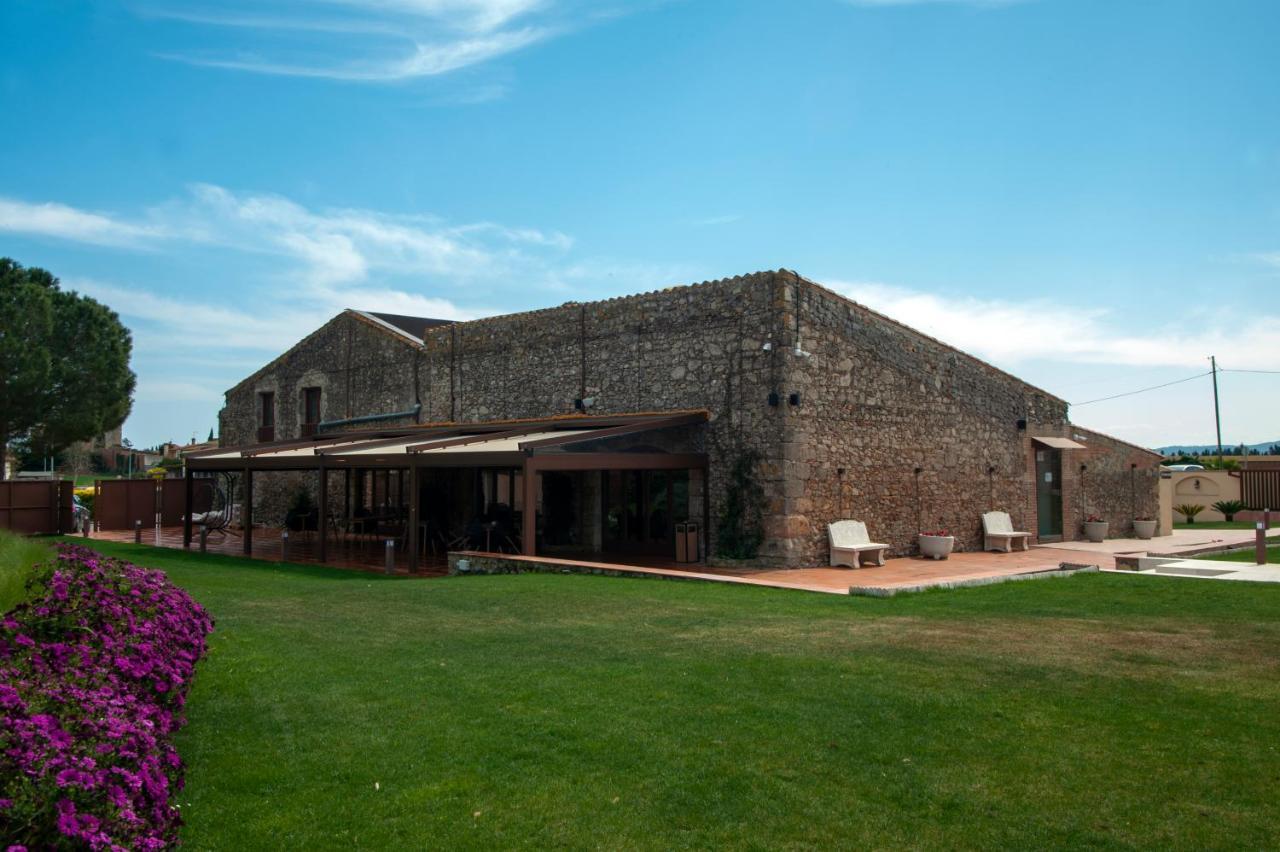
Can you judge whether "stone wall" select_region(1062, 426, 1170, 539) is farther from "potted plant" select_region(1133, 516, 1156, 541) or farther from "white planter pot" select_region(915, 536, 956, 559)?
"white planter pot" select_region(915, 536, 956, 559)

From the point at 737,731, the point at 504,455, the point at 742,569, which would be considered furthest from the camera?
the point at 742,569

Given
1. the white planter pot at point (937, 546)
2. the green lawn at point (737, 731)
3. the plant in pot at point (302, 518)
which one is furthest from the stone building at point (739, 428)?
the green lawn at point (737, 731)

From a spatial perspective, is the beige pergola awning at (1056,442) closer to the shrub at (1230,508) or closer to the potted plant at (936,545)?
the potted plant at (936,545)

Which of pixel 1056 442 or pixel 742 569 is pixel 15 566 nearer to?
pixel 742 569

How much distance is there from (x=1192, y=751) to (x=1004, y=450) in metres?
15.2

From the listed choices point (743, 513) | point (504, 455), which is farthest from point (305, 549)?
point (743, 513)

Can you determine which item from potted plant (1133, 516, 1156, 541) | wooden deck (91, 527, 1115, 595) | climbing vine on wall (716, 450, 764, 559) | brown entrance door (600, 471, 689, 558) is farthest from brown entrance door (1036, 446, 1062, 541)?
brown entrance door (600, 471, 689, 558)

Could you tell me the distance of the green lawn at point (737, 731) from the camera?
3.96 meters

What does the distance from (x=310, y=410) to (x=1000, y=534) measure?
18213 millimetres

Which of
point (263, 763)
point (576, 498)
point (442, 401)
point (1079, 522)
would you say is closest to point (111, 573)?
point (263, 763)

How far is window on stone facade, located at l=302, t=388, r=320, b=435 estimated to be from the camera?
84.7ft

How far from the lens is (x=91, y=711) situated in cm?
339

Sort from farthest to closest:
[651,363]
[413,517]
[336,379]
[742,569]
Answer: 1. [336,379]
2. [651,363]
3. [742,569]
4. [413,517]

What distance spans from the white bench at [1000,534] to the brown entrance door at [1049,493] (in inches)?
80.0
